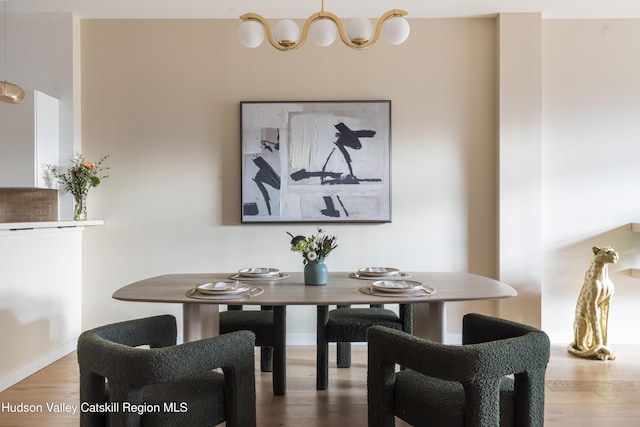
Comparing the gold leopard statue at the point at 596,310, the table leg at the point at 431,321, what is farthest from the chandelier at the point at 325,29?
the gold leopard statue at the point at 596,310

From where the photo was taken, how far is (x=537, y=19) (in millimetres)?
3229

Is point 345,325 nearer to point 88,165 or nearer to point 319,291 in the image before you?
point 319,291

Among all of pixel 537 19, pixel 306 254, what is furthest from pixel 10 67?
pixel 537 19

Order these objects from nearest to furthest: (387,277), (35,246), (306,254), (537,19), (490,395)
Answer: (490,395)
(306,254)
(387,277)
(35,246)
(537,19)

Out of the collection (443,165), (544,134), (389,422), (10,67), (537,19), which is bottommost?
(389,422)

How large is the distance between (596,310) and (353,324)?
1880 mm

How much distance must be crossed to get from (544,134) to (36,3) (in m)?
→ 4.11

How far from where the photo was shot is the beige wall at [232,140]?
3.30 metres

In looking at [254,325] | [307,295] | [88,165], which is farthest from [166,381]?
[88,165]

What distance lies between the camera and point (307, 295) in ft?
6.02

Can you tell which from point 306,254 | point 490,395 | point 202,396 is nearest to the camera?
point 490,395

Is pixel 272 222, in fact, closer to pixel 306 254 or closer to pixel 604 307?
pixel 306 254

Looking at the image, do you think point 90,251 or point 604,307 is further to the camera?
point 90,251

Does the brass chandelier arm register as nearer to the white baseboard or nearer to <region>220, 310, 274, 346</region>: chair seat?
<region>220, 310, 274, 346</region>: chair seat
